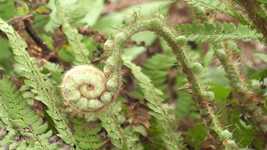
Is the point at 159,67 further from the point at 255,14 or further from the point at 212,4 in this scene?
the point at 255,14

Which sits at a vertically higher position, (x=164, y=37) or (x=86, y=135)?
(x=164, y=37)

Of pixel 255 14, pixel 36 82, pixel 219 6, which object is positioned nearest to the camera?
pixel 255 14

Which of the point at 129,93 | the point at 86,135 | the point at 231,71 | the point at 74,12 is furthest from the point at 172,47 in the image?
the point at 74,12

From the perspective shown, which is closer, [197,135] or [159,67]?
[197,135]

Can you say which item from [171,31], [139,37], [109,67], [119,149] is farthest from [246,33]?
[139,37]

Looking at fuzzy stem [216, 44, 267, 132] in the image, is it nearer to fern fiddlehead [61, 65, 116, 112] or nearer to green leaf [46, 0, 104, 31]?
fern fiddlehead [61, 65, 116, 112]

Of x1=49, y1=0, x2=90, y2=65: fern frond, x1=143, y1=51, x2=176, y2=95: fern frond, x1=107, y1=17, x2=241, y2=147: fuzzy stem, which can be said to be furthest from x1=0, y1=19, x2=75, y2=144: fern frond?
x1=143, y1=51, x2=176, y2=95: fern frond
